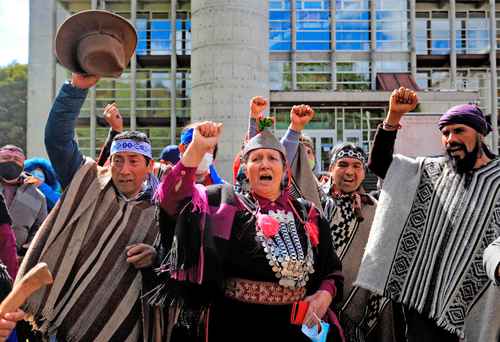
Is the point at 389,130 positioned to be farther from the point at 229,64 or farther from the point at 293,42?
the point at 293,42

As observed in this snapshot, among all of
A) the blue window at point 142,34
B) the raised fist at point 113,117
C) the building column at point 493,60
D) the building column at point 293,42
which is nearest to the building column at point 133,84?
the blue window at point 142,34

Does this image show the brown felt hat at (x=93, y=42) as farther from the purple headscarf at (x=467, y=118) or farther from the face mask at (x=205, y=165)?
the purple headscarf at (x=467, y=118)

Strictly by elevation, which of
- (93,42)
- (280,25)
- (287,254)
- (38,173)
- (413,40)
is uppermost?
(280,25)

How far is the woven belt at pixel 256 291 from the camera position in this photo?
109 inches

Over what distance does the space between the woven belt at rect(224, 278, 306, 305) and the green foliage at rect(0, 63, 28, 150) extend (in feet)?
121

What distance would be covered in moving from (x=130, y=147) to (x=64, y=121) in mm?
394

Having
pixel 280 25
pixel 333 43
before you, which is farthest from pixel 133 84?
pixel 333 43

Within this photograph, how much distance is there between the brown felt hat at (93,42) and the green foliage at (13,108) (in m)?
36.3

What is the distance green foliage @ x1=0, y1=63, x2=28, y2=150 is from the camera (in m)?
38.3

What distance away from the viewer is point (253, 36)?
18.6 m

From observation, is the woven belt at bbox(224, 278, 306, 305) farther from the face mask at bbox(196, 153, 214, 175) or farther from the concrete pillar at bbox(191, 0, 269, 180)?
the concrete pillar at bbox(191, 0, 269, 180)

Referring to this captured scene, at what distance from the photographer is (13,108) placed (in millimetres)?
40719

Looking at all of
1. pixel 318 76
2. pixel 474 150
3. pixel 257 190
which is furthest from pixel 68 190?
pixel 318 76

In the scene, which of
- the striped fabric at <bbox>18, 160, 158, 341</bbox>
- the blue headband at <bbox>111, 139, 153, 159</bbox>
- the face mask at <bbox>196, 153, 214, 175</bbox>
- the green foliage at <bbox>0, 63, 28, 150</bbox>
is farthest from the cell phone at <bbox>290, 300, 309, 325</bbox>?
the green foliage at <bbox>0, 63, 28, 150</bbox>
